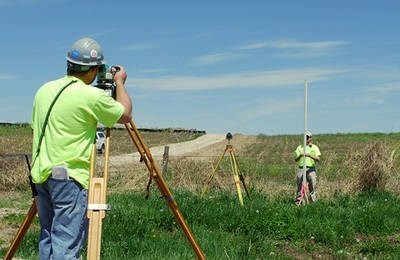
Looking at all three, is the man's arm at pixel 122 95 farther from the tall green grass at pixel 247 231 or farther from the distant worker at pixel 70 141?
the tall green grass at pixel 247 231

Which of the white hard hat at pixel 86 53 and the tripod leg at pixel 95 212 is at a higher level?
the white hard hat at pixel 86 53

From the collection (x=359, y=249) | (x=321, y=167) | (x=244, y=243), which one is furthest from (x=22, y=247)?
(x=321, y=167)

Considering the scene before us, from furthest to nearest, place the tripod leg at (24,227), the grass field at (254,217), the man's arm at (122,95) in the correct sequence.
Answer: the grass field at (254,217), the tripod leg at (24,227), the man's arm at (122,95)

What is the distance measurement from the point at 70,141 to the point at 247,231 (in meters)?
5.72

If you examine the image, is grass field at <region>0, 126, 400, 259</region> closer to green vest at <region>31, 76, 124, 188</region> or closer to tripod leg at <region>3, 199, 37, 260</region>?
tripod leg at <region>3, 199, 37, 260</region>

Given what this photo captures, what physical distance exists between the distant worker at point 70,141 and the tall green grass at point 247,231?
270cm

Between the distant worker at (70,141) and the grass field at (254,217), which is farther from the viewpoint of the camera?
the grass field at (254,217)

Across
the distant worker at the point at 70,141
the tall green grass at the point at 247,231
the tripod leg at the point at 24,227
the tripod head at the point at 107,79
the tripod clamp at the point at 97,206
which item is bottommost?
the tall green grass at the point at 247,231

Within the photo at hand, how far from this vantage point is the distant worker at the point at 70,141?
4.37 m

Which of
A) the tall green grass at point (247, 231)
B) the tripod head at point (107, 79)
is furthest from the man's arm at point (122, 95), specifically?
the tall green grass at point (247, 231)

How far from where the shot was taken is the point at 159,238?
327 inches

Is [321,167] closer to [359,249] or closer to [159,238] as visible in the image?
[359,249]

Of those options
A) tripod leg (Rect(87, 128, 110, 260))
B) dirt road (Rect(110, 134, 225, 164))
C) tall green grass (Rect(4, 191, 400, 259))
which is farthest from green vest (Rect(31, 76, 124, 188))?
dirt road (Rect(110, 134, 225, 164))

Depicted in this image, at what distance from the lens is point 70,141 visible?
439 centimetres
